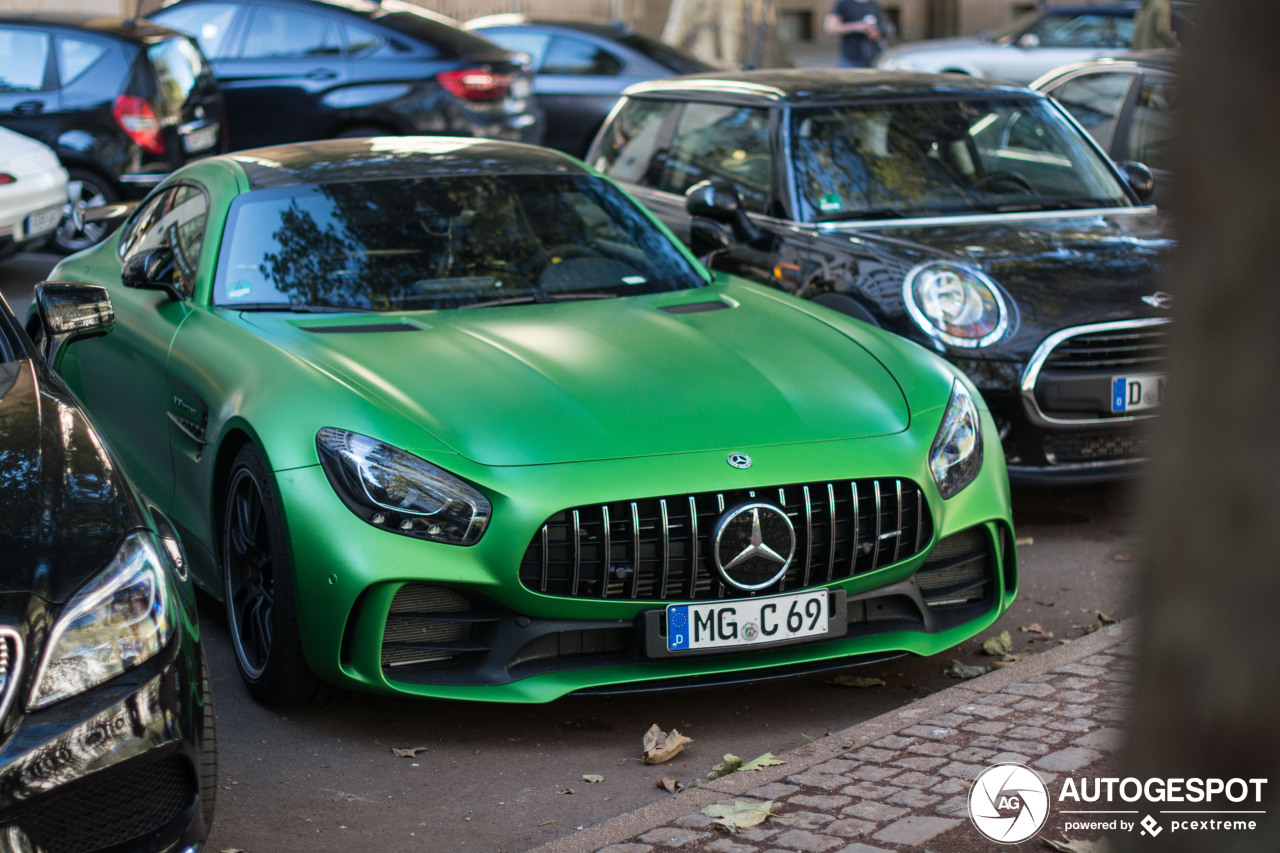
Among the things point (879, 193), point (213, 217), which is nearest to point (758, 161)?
point (879, 193)

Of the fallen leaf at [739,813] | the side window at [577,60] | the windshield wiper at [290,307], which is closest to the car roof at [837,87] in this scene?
the windshield wiper at [290,307]

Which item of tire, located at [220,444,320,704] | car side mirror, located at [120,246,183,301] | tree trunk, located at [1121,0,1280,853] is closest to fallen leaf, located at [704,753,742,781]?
tire, located at [220,444,320,704]

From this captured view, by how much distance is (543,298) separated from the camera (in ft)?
16.4

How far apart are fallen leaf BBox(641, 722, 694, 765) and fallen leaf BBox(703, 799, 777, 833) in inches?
22.4

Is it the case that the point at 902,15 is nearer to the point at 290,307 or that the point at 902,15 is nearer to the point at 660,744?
the point at 290,307

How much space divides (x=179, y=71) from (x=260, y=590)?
7.48 meters

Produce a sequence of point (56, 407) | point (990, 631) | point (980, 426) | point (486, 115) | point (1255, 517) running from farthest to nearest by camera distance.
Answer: point (486, 115) < point (990, 631) < point (980, 426) < point (56, 407) < point (1255, 517)

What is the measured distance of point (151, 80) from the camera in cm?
1041

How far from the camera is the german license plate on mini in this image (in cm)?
379

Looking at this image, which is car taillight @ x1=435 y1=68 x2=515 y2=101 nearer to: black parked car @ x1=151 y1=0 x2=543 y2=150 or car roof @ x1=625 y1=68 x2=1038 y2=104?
black parked car @ x1=151 y1=0 x2=543 y2=150

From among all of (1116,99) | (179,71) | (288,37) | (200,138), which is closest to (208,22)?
(288,37)

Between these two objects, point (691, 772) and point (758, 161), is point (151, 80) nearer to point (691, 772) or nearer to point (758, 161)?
point (758, 161)

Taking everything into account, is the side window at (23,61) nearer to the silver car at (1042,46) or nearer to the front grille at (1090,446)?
the front grille at (1090,446)

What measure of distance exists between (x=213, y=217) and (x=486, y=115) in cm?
747
